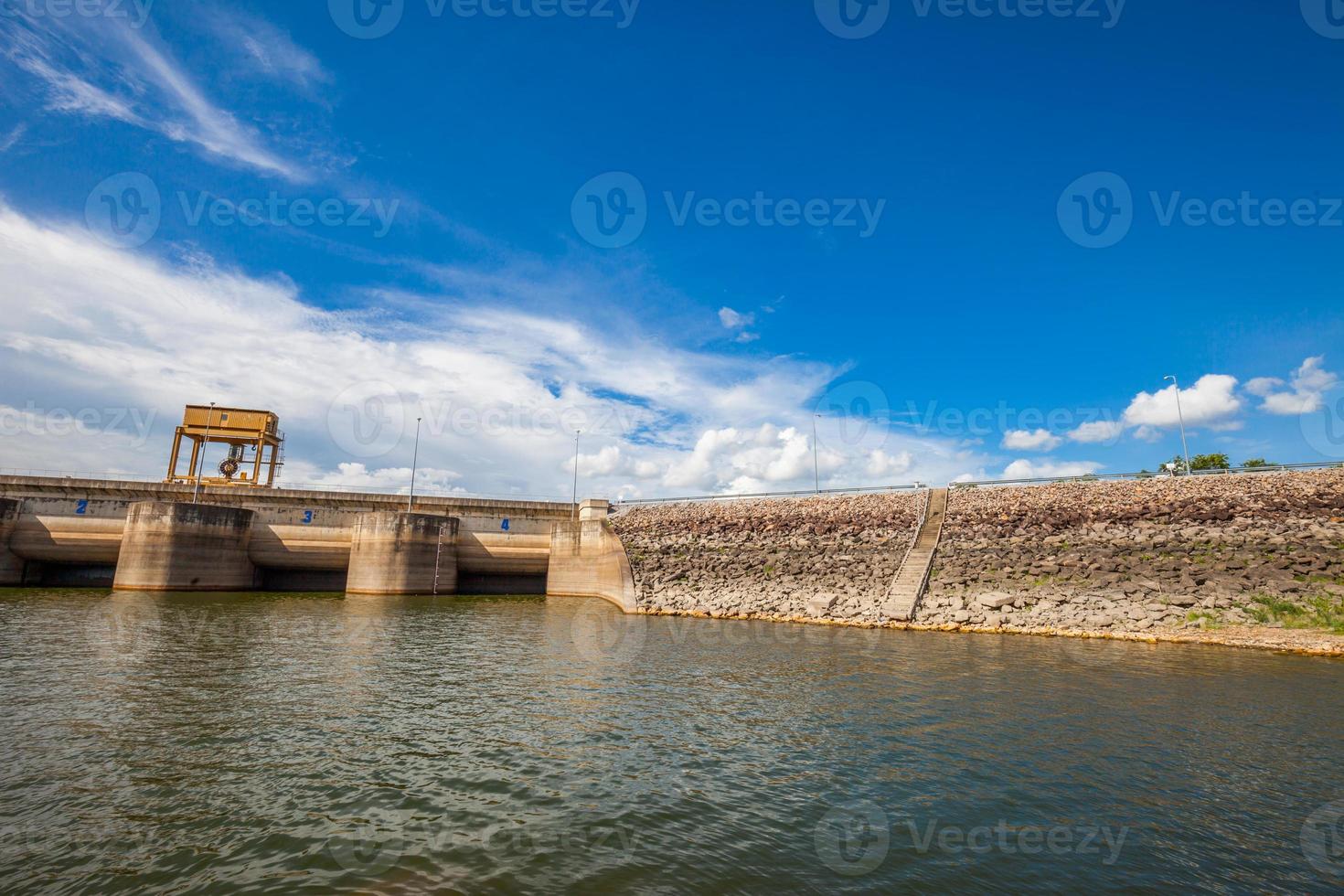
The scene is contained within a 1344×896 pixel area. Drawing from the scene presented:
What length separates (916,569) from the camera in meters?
35.6

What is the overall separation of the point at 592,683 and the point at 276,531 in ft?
128

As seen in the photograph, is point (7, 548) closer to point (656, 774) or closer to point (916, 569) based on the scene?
point (656, 774)

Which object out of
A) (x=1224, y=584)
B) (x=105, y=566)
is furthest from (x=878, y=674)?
(x=105, y=566)

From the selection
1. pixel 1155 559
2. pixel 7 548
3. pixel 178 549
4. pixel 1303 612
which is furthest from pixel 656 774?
pixel 7 548

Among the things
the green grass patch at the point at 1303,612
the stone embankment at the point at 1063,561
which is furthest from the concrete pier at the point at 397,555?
the green grass patch at the point at 1303,612

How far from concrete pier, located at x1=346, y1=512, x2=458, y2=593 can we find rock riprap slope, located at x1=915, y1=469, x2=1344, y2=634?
33.5 metres

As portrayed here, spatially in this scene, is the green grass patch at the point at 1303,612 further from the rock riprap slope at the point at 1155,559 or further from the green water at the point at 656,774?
the green water at the point at 656,774

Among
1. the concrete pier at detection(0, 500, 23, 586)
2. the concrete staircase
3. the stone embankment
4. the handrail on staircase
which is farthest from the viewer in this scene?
the concrete pier at detection(0, 500, 23, 586)

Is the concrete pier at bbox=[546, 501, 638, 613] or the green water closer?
the green water

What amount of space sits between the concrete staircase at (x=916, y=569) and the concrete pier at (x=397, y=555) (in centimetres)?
3179

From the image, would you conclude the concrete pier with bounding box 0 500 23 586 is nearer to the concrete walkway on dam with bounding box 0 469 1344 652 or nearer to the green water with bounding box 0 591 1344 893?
the concrete walkway on dam with bounding box 0 469 1344 652

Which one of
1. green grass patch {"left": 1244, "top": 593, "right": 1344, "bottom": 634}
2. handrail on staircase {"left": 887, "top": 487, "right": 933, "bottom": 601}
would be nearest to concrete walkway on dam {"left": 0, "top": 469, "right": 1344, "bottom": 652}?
green grass patch {"left": 1244, "top": 593, "right": 1344, "bottom": 634}

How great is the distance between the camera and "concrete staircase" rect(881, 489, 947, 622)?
105 ft

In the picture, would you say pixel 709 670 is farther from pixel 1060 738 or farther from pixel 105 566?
pixel 105 566
